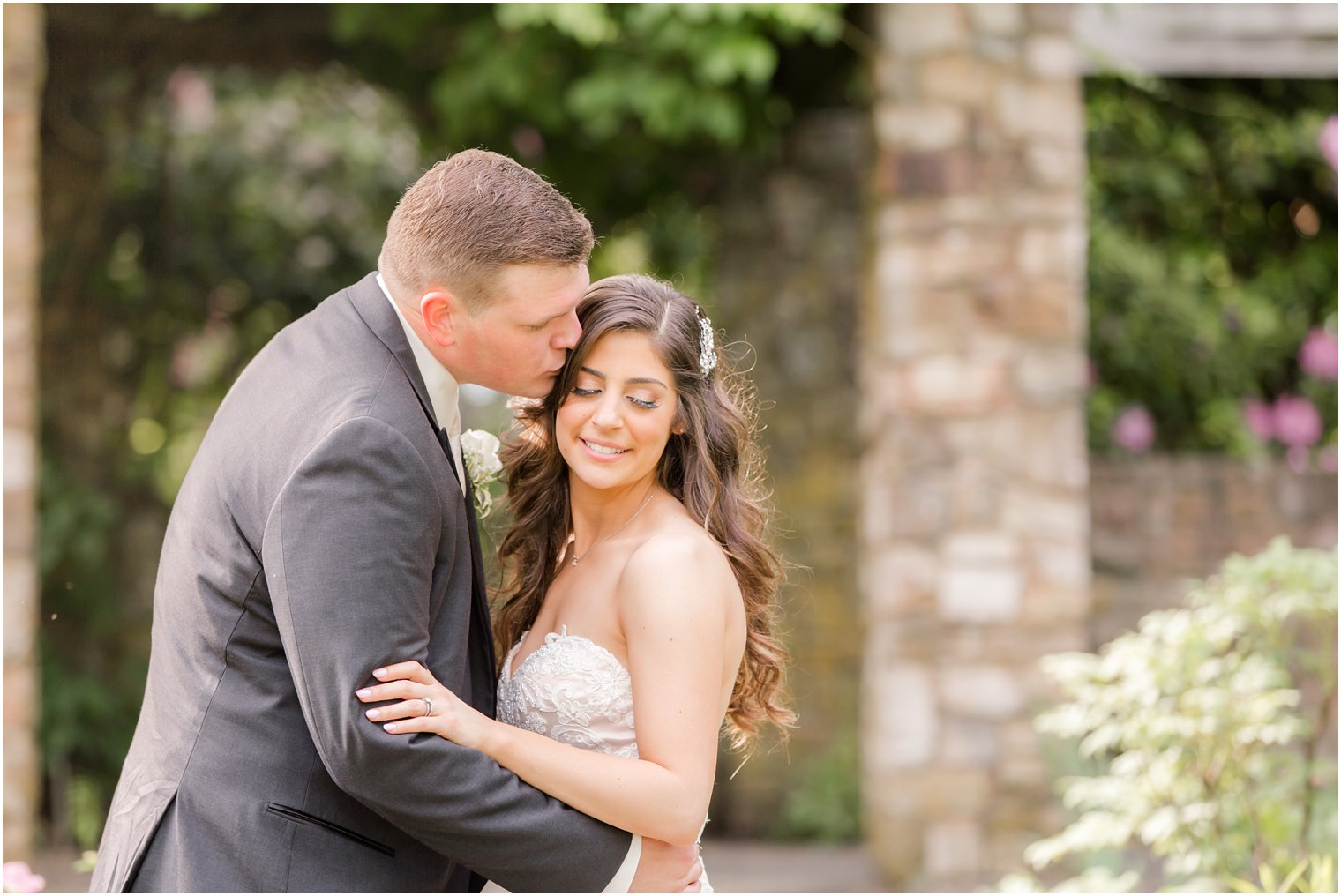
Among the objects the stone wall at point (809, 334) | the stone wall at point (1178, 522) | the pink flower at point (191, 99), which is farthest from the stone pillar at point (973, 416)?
the pink flower at point (191, 99)

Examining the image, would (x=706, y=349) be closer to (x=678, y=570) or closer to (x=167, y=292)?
(x=678, y=570)

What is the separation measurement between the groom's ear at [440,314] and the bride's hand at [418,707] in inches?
20.7

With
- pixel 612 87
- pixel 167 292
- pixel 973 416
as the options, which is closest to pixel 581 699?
pixel 973 416

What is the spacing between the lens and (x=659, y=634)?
7.20 feet

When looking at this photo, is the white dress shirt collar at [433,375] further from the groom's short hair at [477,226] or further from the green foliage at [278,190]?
the green foliage at [278,190]

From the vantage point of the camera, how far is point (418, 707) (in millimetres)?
1870

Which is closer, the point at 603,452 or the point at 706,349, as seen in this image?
the point at 603,452

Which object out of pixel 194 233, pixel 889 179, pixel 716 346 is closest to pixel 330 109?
pixel 194 233

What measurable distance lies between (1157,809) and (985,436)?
1.75 metres

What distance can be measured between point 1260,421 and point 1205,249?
111cm

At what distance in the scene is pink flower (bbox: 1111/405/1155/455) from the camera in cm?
696

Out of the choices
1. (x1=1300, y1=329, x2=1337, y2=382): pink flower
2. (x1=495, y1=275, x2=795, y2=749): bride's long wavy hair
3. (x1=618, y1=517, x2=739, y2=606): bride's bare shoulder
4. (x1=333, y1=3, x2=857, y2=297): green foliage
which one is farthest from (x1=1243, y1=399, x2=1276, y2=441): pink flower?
(x1=618, y1=517, x2=739, y2=606): bride's bare shoulder

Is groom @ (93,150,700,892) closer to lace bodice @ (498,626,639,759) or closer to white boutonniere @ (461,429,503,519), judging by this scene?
lace bodice @ (498,626,639,759)

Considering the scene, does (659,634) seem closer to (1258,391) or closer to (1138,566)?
(1138,566)
